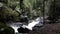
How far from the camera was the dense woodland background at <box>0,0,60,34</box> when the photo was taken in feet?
16.2

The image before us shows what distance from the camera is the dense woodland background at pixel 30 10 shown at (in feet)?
16.2

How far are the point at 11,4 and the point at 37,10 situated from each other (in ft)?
5.64

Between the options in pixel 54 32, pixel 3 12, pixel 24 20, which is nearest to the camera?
pixel 54 32

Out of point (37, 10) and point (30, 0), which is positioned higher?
point (30, 0)

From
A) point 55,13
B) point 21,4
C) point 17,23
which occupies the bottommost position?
point 17,23

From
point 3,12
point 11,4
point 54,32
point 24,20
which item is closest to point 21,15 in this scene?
point 24,20

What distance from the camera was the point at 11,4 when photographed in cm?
572

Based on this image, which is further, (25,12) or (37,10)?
(37,10)

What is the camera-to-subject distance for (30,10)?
678 centimetres

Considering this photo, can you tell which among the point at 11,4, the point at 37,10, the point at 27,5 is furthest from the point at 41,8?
the point at 11,4

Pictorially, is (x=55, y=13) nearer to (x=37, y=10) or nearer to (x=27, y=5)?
(x=37, y=10)

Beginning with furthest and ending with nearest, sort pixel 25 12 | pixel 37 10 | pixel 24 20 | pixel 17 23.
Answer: pixel 37 10 < pixel 25 12 < pixel 24 20 < pixel 17 23

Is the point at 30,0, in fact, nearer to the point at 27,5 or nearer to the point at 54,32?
the point at 27,5

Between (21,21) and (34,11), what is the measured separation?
1545 millimetres
